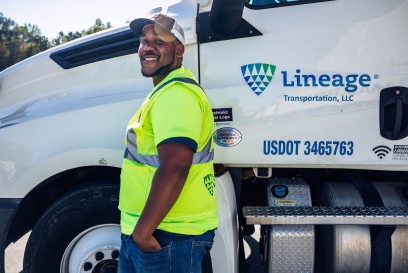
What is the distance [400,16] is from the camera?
7.91ft

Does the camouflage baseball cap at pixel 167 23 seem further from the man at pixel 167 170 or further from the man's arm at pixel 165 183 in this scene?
the man's arm at pixel 165 183

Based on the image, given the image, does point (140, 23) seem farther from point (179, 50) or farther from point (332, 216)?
point (332, 216)

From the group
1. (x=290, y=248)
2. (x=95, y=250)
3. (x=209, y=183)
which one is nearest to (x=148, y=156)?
(x=209, y=183)

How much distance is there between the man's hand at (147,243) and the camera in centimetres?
164

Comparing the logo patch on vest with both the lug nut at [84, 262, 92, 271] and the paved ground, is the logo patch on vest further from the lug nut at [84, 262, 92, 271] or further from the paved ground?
the paved ground

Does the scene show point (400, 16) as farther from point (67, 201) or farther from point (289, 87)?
point (67, 201)

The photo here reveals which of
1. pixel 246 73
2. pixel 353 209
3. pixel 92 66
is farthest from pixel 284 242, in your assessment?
pixel 92 66

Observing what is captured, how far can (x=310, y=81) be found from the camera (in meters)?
2.43

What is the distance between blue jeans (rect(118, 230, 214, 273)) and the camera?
5.71ft

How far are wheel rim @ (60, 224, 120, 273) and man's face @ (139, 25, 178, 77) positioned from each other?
49.2 inches

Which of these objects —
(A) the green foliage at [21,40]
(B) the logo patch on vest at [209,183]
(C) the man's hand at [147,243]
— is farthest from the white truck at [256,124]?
(A) the green foliage at [21,40]

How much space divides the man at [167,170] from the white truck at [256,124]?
601 mm

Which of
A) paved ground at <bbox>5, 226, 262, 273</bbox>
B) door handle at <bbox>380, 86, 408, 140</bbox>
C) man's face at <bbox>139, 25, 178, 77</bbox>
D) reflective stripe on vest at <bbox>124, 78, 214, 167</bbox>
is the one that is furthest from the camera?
paved ground at <bbox>5, 226, 262, 273</bbox>

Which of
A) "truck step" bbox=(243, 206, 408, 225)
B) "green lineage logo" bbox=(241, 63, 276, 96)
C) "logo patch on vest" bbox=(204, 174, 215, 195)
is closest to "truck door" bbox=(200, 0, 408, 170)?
"green lineage logo" bbox=(241, 63, 276, 96)
